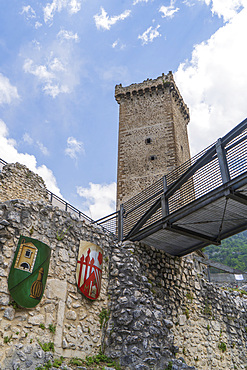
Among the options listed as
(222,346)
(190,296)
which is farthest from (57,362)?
(222,346)

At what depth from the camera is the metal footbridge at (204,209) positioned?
7.32m

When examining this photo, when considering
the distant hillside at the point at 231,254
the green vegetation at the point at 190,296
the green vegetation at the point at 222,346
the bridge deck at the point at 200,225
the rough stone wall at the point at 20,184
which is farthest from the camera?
the distant hillside at the point at 231,254

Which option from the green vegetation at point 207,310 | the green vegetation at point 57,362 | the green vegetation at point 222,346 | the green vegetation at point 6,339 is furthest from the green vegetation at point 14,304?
the green vegetation at point 222,346

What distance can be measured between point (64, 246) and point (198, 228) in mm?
3559

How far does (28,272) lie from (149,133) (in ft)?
56.9

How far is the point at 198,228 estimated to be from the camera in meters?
8.79

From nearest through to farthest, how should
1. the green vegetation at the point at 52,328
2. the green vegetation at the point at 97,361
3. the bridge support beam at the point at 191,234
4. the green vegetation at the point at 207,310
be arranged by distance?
the green vegetation at the point at 52,328
the green vegetation at the point at 97,361
the bridge support beam at the point at 191,234
the green vegetation at the point at 207,310

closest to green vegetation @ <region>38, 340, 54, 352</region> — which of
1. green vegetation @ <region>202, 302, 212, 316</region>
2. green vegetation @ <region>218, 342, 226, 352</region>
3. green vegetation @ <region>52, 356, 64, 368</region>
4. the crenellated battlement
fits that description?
green vegetation @ <region>52, 356, 64, 368</region>

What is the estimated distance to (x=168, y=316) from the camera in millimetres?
9094

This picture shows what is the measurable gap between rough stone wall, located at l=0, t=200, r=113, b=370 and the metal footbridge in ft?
5.75

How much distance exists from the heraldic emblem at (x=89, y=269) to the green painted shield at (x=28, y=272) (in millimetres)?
1065

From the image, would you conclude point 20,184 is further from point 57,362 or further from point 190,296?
point 57,362

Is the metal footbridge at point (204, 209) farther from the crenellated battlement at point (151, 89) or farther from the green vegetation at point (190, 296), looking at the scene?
the crenellated battlement at point (151, 89)

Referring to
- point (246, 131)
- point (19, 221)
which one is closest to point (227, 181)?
point (246, 131)
